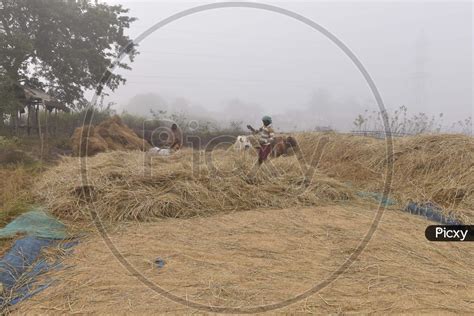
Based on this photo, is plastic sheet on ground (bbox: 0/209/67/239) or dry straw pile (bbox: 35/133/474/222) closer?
plastic sheet on ground (bbox: 0/209/67/239)

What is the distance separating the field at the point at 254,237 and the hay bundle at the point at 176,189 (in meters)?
0.02

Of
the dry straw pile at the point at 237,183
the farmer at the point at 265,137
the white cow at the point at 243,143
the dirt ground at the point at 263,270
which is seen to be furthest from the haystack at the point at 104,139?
the dirt ground at the point at 263,270

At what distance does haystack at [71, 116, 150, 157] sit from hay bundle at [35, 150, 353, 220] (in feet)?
6.83

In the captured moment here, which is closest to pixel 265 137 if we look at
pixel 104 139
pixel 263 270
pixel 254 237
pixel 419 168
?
pixel 254 237

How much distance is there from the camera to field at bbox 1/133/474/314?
1.94 m

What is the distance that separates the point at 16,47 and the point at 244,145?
305 inches

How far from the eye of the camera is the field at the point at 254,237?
76.3 inches

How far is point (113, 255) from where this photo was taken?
2.51 meters

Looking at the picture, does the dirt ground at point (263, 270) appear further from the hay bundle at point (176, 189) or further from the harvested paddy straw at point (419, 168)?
the harvested paddy straw at point (419, 168)

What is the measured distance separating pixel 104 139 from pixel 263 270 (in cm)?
642

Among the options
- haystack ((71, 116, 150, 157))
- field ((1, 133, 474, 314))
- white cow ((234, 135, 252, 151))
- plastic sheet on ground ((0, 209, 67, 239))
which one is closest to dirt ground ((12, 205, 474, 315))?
field ((1, 133, 474, 314))

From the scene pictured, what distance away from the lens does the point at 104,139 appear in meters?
7.57

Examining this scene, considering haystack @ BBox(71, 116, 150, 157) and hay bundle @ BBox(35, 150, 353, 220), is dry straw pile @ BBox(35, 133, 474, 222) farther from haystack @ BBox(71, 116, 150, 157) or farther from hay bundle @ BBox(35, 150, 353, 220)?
haystack @ BBox(71, 116, 150, 157)

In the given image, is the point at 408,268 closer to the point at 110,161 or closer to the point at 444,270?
the point at 444,270
